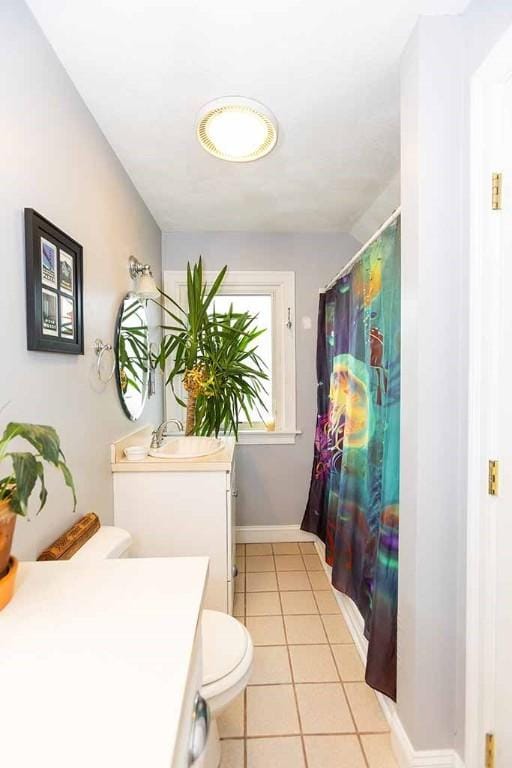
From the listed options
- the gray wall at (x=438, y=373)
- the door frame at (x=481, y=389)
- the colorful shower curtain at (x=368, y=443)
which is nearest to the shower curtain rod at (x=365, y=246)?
the colorful shower curtain at (x=368, y=443)

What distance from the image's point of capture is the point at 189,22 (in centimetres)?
114

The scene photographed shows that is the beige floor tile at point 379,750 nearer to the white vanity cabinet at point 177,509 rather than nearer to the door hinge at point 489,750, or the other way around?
the door hinge at point 489,750

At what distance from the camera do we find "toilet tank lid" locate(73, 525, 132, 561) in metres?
1.26

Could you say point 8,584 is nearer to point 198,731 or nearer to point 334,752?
point 198,731

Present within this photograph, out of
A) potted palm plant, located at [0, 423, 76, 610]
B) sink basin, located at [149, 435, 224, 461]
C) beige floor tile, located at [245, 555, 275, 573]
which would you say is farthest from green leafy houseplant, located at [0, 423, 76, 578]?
beige floor tile, located at [245, 555, 275, 573]

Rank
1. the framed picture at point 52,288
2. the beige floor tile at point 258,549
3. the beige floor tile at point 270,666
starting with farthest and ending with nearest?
the beige floor tile at point 258,549
the beige floor tile at point 270,666
the framed picture at point 52,288

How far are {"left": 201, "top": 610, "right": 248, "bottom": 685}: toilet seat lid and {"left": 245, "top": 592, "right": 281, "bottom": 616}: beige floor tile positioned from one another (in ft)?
2.71

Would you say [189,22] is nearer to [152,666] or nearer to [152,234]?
[152,234]

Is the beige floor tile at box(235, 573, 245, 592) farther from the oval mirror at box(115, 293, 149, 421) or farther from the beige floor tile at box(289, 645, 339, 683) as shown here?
the oval mirror at box(115, 293, 149, 421)

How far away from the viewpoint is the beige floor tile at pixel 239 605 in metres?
2.01

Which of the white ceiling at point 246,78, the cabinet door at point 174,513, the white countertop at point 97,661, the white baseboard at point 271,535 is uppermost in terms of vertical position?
the white ceiling at point 246,78

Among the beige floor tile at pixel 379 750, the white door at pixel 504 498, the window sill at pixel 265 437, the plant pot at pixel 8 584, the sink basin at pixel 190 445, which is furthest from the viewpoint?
the window sill at pixel 265 437

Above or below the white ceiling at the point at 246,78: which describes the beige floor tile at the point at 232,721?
below

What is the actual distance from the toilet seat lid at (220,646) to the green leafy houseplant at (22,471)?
72 cm
